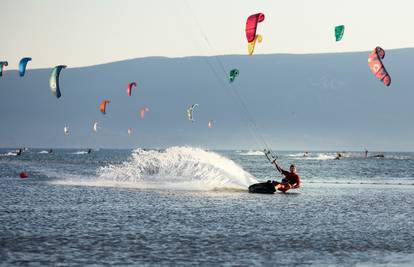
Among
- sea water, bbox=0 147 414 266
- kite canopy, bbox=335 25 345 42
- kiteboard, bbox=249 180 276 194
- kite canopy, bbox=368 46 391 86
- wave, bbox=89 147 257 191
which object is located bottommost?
sea water, bbox=0 147 414 266

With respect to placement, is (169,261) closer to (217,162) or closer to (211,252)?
(211,252)

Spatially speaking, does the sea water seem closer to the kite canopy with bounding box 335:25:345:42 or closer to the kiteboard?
the kiteboard

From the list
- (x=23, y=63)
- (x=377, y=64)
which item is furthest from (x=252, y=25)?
(x=23, y=63)

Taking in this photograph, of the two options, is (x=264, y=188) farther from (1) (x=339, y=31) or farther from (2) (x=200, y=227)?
(1) (x=339, y=31)

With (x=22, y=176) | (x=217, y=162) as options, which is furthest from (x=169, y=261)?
(x=22, y=176)

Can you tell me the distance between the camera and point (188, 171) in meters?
48.4

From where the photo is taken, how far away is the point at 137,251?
18.6 metres

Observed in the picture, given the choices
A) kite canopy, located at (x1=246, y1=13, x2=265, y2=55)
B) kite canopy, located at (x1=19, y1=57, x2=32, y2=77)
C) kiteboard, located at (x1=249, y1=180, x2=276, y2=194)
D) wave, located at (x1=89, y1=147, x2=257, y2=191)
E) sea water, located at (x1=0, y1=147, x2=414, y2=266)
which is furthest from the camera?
kite canopy, located at (x1=19, y1=57, x2=32, y2=77)

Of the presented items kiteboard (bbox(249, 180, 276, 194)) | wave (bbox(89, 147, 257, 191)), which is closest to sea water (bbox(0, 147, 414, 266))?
kiteboard (bbox(249, 180, 276, 194))

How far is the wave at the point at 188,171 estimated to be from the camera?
43812 mm

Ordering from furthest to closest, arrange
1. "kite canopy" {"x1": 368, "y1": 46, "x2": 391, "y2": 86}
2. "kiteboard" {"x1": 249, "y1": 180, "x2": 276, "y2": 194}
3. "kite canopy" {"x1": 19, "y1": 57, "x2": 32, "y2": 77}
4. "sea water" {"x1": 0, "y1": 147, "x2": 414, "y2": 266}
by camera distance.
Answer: "kite canopy" {"x1": 19, "y1": 57, "x2": 32, "y2": 77} < "kite canopy" {"x1": 368, "y1": 46, "x2": 391, "y2": 86} < "kiteboard" {"x1": 249, "y1": 180, "x2": 276, "y2": 194} < "sea water" {"x1": 0, "y1": 147, "x2": 414, "y2": 266}

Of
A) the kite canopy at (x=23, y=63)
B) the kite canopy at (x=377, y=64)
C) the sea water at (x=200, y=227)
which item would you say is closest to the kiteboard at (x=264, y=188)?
the sea water at (x=200, y=227)

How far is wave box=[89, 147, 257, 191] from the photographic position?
43.8 m

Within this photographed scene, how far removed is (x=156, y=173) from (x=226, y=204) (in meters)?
20.1
